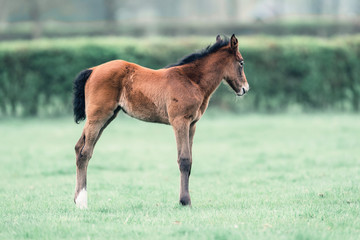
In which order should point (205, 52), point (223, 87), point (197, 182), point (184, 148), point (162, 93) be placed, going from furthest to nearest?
point (223, 87) < point (197, 182) < point (205, 52) < point (162, 93) < point (184, 148)

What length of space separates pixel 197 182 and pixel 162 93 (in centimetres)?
353

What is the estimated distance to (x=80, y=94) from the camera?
24.1 ft

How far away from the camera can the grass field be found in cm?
582

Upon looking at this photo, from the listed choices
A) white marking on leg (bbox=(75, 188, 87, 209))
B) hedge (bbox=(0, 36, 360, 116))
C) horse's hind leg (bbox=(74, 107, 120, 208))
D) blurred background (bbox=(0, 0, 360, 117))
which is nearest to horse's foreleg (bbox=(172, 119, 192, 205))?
horse's hind leg (bbox=(74, 107, 120, 208))

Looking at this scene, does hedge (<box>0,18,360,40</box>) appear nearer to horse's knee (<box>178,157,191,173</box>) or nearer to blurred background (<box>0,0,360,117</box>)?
blurred background (<box>0,0,360,117</box>)

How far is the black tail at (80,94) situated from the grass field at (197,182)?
1.33 metres

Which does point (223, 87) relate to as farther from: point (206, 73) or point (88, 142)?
point (88, 142)

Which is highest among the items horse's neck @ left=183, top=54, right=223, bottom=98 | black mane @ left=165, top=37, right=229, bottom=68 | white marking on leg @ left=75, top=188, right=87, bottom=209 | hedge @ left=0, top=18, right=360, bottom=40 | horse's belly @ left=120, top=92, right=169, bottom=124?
black mane @ left=165, top=37, right=229, bottom=68

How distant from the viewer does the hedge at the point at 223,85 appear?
19641 millimetres

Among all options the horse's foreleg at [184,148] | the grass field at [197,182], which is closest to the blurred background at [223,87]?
the grass field at [197,182]

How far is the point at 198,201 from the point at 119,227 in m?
2.13

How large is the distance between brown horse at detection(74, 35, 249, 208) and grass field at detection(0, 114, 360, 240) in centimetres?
82

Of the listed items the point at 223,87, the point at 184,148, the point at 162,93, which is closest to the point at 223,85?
the point at 223,87

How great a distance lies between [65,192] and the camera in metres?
8.79
